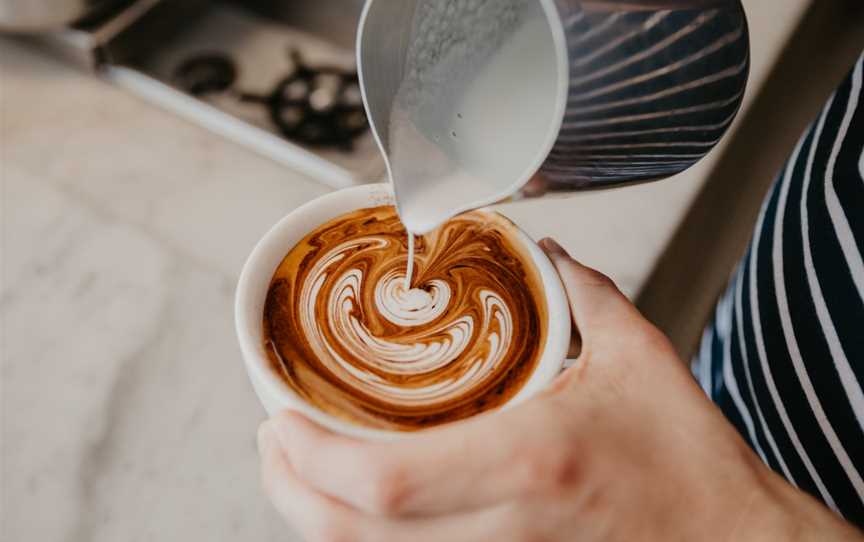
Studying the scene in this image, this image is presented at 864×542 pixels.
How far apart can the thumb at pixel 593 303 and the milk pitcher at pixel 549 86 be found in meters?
0.12

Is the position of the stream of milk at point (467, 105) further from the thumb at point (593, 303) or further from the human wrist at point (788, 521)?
the human wrist at point (788, 521)

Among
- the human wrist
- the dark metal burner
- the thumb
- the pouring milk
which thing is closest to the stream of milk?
the pouring milk

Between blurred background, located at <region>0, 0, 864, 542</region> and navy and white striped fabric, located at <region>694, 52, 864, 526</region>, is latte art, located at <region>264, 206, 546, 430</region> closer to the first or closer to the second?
blurred background, located at <region>0, 0, 864, 542</region>

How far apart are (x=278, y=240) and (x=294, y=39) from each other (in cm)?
88

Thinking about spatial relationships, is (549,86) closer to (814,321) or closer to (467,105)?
(467,105)

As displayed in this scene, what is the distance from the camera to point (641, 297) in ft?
3.06

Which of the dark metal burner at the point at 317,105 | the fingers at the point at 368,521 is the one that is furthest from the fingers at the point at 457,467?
the dark metal burner at the point at 317,105

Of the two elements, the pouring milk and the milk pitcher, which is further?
the pouring milk

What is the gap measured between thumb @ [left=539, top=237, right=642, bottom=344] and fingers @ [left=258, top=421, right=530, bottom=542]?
172 millimetres

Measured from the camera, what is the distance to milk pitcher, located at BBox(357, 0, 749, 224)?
398 mm

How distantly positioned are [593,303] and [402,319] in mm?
196

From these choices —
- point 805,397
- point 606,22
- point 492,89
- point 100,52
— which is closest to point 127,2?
point 100,52

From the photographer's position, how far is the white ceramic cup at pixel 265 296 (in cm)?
57

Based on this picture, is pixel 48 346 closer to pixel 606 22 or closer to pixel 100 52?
pixel 100 52
